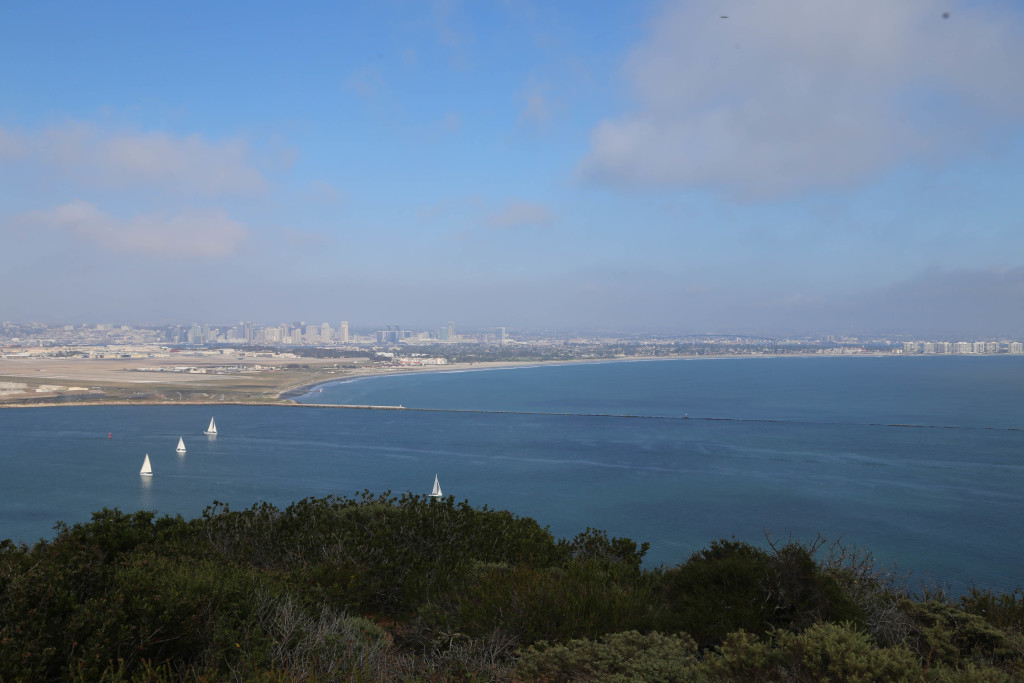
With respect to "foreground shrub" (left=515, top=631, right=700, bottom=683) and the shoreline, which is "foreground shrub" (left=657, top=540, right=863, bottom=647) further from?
the shoreline

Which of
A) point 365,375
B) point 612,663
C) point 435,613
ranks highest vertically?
point 612,663

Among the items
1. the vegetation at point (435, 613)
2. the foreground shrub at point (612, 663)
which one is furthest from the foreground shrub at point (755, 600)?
the foreground shrub at point (612, 663)

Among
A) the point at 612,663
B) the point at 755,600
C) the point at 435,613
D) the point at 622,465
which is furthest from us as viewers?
the point at 622,465

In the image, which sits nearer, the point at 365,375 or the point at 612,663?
the point at 612,663

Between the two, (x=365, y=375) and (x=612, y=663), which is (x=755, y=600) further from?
(x=365, y=375)

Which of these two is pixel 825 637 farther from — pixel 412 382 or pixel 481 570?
pixel 412 382

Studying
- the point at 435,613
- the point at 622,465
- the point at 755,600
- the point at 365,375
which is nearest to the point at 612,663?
the point at 435,613

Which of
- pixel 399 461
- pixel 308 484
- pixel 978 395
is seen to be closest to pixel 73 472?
pixel 308 484
